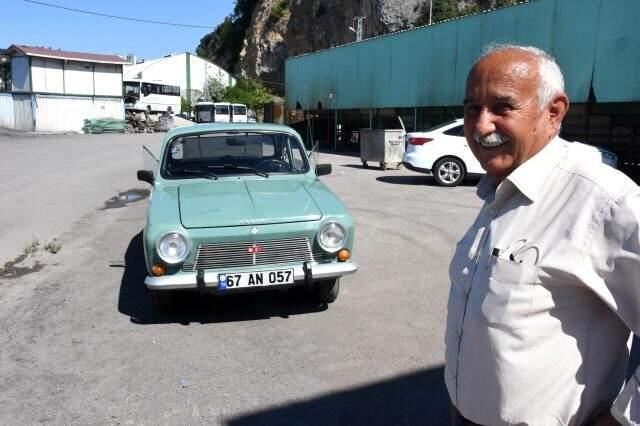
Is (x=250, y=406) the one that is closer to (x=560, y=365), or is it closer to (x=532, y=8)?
(x=560, y=365)

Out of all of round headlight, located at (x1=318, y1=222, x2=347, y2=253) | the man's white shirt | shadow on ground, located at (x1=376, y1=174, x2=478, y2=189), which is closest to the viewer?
the man's white shirt

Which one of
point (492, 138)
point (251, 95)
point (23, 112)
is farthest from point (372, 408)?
point (251, 95)

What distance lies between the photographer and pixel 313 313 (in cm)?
480

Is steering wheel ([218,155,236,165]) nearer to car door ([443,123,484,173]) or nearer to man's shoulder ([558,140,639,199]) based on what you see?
man's shoulder ([558,140,639,199])

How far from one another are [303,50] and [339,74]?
103 ft

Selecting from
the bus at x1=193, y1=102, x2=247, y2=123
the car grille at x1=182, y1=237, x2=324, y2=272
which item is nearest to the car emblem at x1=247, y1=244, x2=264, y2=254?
the car grille at x1=182, y1=237, x2=324, y2=272

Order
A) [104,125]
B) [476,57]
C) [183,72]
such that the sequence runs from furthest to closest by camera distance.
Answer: [183,72] < [104,125] < [476,57]

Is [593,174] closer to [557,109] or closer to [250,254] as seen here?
[557,109]

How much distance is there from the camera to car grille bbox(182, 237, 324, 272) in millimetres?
4305

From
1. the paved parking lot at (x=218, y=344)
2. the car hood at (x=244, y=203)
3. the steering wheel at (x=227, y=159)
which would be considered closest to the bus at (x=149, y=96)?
the paved parking lot at (x=218, y=344)

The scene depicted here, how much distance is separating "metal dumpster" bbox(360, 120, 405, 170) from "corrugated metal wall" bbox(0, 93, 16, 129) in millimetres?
34105

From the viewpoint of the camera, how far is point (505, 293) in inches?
57.0

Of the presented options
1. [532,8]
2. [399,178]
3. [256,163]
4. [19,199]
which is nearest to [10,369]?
[256,163]

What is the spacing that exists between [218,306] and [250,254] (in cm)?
85
